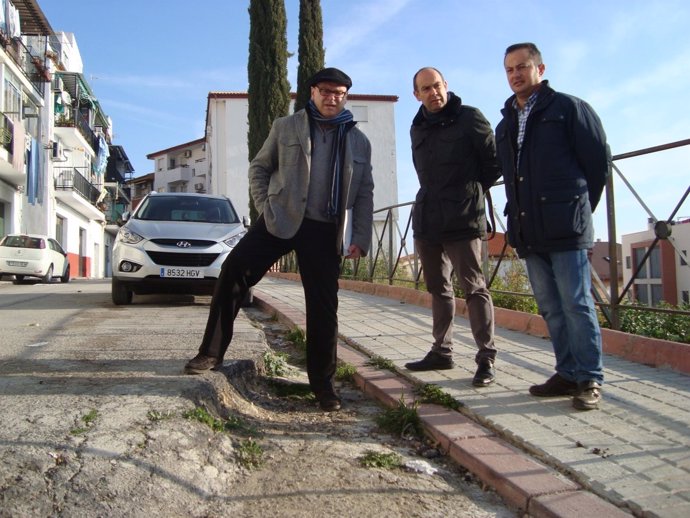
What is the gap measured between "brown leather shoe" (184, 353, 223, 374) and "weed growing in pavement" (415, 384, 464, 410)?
113 cm

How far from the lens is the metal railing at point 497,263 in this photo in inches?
170

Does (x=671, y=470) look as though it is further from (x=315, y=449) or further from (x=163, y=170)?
(x=163, y=170)

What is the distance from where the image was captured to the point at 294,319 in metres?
6.11

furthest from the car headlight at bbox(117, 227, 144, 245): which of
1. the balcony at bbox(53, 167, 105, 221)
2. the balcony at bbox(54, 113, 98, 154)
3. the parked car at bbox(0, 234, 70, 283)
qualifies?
the balcony at bbox(54, 113, 98, 154)

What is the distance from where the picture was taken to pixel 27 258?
59.0 ft

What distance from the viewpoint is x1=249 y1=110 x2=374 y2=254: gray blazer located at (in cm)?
335

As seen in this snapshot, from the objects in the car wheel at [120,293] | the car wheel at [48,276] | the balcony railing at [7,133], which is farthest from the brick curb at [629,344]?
the balcony railing at [7,133]

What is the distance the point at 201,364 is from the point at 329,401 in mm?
730

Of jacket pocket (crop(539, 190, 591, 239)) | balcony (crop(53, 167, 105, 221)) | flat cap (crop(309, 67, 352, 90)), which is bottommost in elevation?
jacket pocket (crop(539, 190, 591, 239))

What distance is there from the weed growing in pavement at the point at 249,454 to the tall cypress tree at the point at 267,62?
875 inches

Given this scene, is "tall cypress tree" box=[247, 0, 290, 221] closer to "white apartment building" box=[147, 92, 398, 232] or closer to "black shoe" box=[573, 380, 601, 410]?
"white apartment building" box=[147, 92, 398, 232]

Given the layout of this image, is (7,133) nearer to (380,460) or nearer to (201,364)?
(201,364)

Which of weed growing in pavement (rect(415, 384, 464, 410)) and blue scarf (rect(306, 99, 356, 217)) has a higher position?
blue scarf (rect(306, 99, 356, 217))

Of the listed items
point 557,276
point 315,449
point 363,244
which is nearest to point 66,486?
point 315,449
